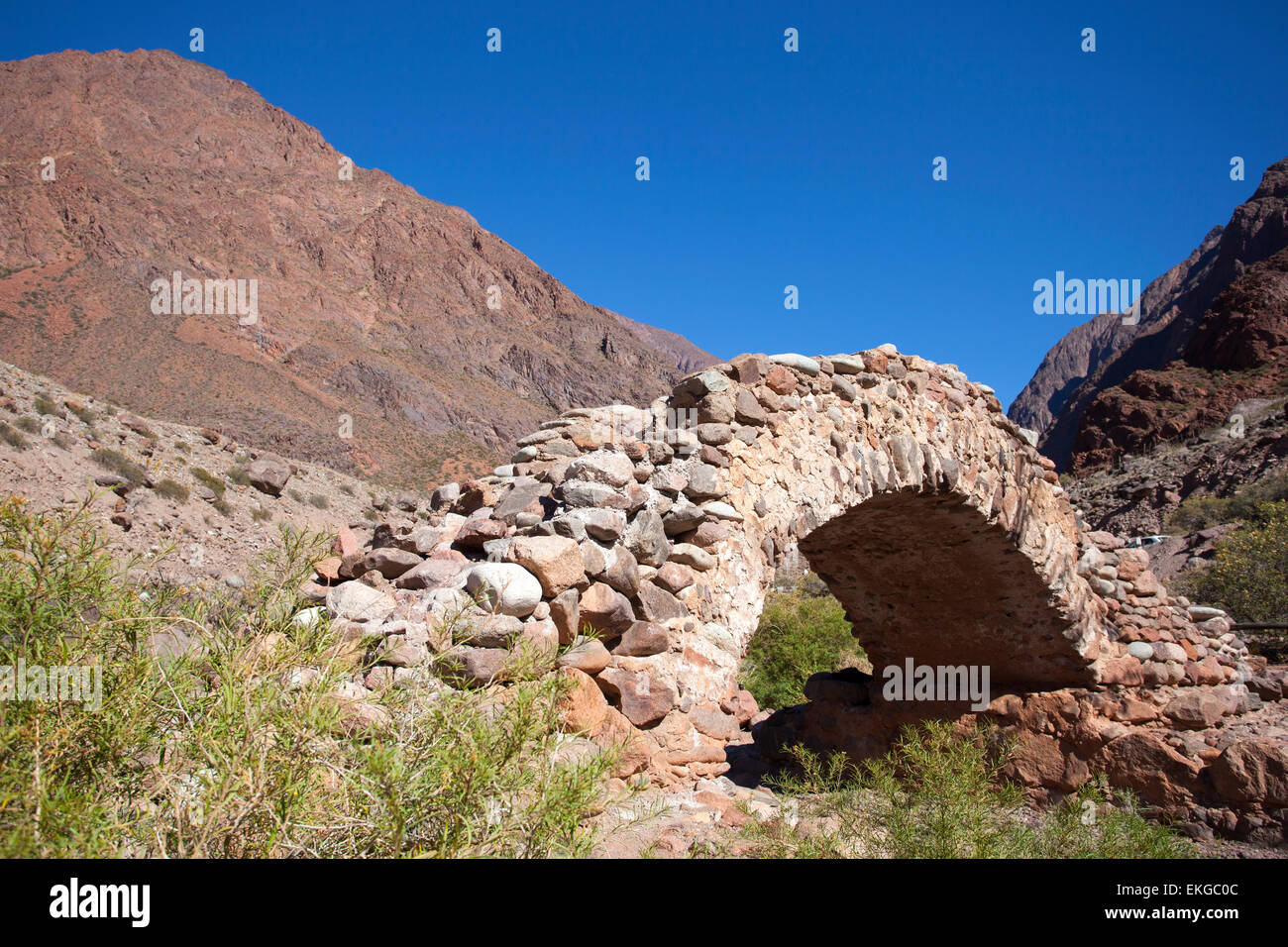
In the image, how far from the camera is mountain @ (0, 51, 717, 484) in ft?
125

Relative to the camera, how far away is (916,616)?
7633 millimetres

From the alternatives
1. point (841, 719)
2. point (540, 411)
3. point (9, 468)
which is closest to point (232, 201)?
point (540, 411)

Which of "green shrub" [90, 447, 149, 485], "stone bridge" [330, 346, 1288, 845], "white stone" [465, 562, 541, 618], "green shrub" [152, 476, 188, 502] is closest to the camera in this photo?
"white stone" [465, 562, 541, 618]

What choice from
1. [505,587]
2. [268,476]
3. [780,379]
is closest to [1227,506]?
[780,379]

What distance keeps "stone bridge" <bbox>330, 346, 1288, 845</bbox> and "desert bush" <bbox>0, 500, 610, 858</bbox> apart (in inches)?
23.5

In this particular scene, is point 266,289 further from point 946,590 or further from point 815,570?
point 946,590

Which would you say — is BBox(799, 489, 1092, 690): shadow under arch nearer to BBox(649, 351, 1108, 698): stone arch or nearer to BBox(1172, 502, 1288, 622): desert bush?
BBox(649, 351, 1108, 698): stone arch

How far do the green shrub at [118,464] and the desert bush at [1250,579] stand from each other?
20.4m

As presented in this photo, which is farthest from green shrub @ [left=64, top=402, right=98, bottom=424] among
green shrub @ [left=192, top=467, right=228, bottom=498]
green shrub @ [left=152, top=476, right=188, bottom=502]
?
green shrub @ [left=152, top=476, right=188, bottom=502]

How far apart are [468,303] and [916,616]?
224ft

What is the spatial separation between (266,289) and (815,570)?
56.1m

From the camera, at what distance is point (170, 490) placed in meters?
14.8

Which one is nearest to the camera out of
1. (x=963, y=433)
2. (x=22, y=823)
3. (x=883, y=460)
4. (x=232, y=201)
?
(x=22, y=823)
